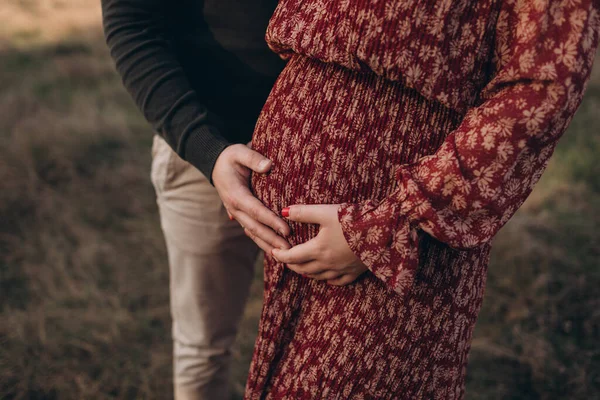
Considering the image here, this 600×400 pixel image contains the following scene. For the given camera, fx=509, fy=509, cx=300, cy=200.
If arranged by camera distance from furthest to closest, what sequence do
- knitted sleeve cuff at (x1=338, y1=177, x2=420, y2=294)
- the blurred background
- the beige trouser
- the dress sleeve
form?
the blurred background
the beige trouser
knitted sleeve cuff at (x1=338, y1=177, x2=420, y2=294)
the dress sleeve

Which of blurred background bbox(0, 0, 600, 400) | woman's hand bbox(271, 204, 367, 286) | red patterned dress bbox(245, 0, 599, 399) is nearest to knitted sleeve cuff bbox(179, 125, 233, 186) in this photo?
red patterned dress bbox(245, 0, 599, 399)

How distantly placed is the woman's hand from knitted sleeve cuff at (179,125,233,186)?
0.86 feet

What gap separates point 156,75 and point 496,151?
2.74 ft

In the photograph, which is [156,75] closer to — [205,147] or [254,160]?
[205,147]

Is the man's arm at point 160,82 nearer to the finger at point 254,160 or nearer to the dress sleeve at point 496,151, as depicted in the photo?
the finger at point 254,160

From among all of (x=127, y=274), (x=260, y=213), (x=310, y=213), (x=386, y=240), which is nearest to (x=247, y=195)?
(x=260, y=213)

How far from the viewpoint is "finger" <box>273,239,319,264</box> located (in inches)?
39.4

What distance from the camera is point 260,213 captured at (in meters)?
1.09

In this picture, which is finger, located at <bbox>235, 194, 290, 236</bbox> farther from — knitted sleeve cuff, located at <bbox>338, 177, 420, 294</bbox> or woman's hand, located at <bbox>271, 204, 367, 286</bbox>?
knitted sleeve cuff, located at <bbox>338, 177, 420, 294</bbox>

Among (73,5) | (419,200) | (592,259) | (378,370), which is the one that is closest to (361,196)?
(419,200)

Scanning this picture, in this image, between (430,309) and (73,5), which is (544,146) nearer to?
(430,309)

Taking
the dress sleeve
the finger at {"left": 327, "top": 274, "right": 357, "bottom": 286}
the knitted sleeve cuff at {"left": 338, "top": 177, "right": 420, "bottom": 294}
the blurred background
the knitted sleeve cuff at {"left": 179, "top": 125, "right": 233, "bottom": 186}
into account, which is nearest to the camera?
the dress sleeve

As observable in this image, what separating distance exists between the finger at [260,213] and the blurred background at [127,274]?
4.63ft

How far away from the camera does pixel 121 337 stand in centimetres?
256
